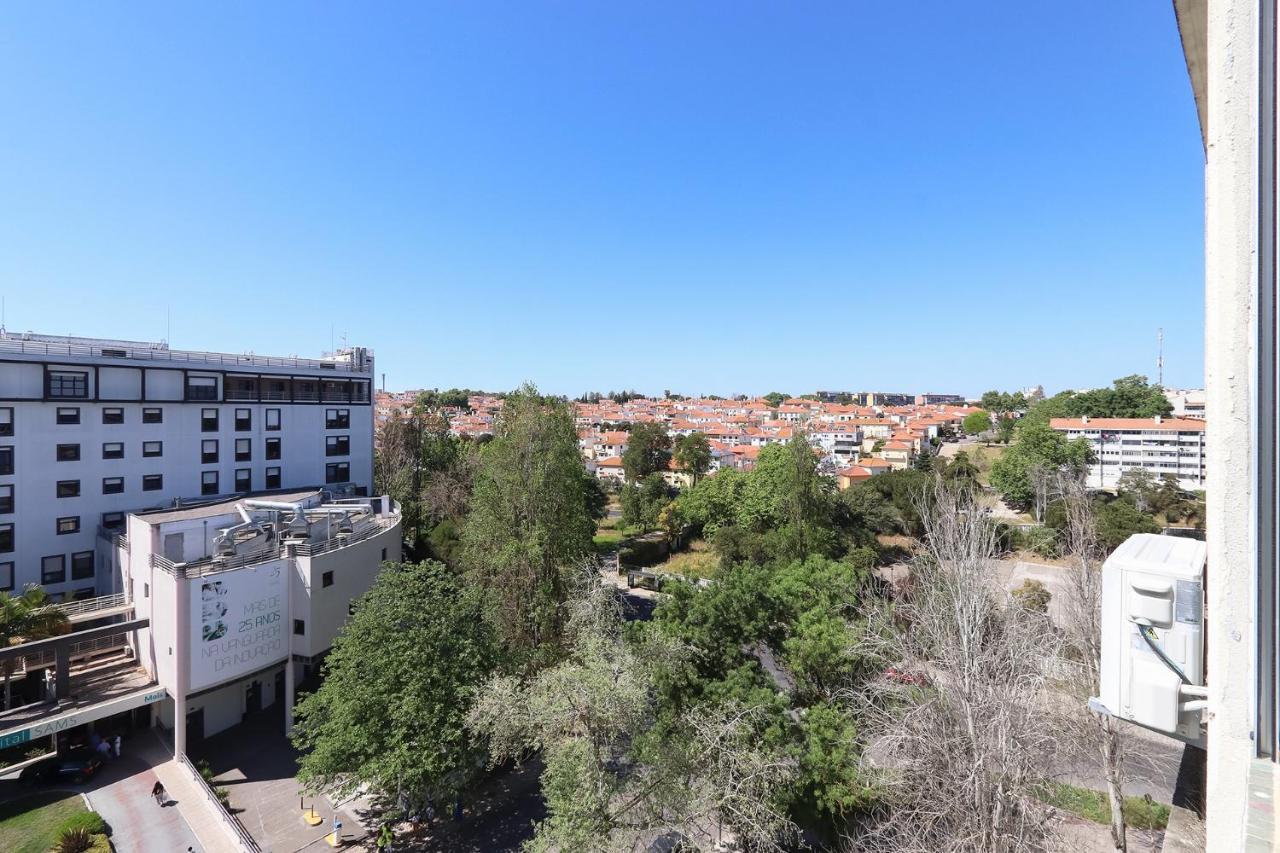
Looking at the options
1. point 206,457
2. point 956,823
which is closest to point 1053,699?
A: point 956,823

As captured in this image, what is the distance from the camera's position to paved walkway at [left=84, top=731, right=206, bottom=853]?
43.7 feet

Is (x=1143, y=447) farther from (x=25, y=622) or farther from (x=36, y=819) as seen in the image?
(x=25, y=622)

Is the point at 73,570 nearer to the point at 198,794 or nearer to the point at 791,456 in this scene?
the point at 198,794

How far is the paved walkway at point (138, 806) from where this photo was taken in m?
13.3

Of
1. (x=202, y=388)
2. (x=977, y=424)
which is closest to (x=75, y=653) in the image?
(x=202, y=388)

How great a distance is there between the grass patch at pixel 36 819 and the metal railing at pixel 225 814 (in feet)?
6.88

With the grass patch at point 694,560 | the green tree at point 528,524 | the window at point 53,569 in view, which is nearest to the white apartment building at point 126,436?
the window at point 53,569

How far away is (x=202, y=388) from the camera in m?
25.6

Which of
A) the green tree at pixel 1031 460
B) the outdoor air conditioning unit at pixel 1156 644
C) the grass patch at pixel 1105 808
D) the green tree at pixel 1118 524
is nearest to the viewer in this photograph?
the outdoor air conditioning unit at pixel 1156 644

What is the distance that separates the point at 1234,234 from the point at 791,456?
27.0 meters

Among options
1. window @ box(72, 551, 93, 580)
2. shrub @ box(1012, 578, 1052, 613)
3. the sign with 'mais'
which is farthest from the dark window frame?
shrub @ box(1012, 578, 1052, 613)

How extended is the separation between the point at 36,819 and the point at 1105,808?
25.1 metres

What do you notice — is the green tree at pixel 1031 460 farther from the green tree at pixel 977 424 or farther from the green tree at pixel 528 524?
the green tree at pixel 977 424

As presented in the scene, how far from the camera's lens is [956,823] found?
8.96 meters
